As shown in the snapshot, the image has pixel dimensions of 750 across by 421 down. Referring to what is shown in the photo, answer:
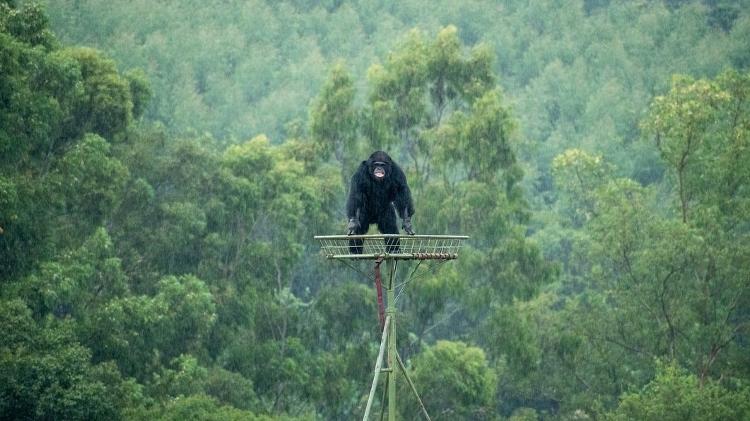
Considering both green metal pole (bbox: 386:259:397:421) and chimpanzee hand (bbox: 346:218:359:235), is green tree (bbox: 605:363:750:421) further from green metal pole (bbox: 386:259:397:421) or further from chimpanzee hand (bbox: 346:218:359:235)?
green metal pole (bbox: 386:259:397:421)

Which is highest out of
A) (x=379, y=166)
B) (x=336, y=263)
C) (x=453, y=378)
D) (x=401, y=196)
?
(x=336, y=263)

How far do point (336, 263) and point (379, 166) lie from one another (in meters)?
23.5

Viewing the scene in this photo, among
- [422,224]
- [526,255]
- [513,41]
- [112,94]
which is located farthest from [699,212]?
[513,41]

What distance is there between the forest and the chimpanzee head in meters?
13.4

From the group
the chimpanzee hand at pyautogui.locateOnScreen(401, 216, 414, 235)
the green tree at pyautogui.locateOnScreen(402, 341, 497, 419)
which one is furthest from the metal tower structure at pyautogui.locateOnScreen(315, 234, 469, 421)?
the green tree at pyautogui.locateOnScreen(402, 341, 497, 419)

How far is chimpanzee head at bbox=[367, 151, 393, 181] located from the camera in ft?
46.4

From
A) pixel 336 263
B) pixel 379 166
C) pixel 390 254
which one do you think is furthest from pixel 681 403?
pixel 390 254

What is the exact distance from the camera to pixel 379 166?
14.2 meters

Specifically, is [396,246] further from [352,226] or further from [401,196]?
[401,196]

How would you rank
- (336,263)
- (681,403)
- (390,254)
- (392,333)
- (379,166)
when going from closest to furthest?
(390,254), (392,333), (379,166), (681,403), (336,263)

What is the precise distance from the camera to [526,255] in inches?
1423

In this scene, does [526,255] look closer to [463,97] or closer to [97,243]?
[463,97]

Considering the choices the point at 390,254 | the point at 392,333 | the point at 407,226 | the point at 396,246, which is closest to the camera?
the point at 390,254

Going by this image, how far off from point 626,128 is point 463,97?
2673 centimetres
